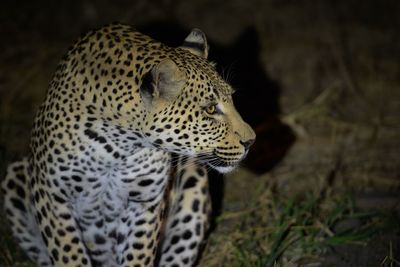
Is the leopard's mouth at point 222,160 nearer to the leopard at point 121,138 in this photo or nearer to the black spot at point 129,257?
the leopard at point 121,138

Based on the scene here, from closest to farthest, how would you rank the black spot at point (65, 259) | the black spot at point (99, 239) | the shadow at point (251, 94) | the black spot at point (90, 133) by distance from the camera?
1. the black spot at point (90, 133)
2. the black spot at point (65, 259)
3. the black spot at point (99, 239)
4. the shadow at point (251, 94)

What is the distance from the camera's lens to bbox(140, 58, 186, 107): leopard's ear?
4480 mm

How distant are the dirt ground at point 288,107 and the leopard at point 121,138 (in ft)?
3.20

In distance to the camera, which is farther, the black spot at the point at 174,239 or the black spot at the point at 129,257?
the black spot at the point at 174,239

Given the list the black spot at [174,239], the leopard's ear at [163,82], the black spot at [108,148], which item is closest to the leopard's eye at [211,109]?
the leopard's ear at [163,82]

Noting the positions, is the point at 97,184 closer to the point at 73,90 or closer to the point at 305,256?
the point at 73,90

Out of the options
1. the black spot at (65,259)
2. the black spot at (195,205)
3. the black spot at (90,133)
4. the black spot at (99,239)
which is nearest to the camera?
the black spot at (90,133)

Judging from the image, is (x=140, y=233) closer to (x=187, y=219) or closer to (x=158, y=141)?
(x=187, y=219)

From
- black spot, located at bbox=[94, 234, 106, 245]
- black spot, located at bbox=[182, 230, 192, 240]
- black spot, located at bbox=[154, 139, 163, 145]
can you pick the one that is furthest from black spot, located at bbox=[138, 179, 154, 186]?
black spot, located at bbox=[182, 230, 192, 240]

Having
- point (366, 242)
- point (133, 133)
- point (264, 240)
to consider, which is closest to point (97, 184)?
point (133, 133)

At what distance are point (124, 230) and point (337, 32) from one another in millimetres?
6334

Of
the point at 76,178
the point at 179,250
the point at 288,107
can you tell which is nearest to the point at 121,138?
the point at 76,178

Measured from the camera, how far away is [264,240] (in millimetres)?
6258

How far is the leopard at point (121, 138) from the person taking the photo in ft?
15.4
